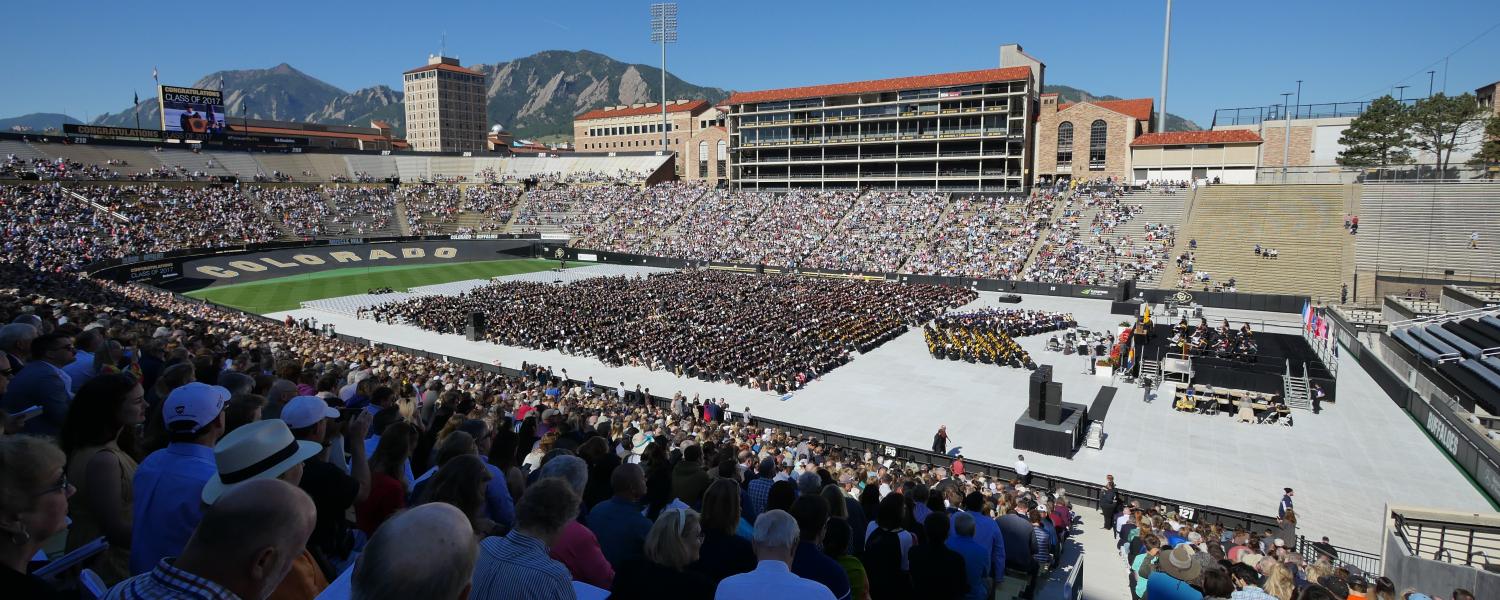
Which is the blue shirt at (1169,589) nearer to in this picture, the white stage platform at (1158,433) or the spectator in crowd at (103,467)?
the spectator in crowd at (103,467)

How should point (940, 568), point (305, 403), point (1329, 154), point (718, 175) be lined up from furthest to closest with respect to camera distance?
point (718, 175) → point (1329, 154) → point (940, 568) → point (305, 403)

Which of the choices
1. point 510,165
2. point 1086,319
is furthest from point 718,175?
point 1086,319

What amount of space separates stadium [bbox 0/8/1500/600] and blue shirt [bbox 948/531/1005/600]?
3.36ft

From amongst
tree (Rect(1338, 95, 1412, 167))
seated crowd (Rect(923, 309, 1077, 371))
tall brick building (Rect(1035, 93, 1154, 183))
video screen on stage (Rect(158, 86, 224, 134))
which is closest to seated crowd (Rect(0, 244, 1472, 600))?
seated crowd (Rect(923, 309, 1077, 371))

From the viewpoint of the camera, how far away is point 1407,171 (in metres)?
48.1

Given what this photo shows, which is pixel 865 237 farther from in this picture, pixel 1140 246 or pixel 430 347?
pixel 430 347

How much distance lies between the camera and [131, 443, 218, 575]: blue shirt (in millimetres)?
3613

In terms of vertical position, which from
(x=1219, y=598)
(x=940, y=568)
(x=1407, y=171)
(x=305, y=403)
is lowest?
(x=1219, y=598)

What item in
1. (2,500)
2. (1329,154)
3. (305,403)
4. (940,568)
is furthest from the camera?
(1329,154)

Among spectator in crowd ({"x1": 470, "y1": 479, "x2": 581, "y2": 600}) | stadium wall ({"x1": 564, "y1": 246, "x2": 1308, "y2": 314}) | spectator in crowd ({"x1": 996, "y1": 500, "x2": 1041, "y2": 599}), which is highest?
spectator in crowd ({"x1": 470, "y1": 479, "x2": 581, "y2": 600})

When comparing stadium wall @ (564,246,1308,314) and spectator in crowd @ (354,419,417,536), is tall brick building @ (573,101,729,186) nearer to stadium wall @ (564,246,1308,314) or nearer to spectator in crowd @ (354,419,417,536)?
stadium wall @ (564,246,1308,314)

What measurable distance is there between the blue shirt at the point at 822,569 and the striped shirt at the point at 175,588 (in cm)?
303

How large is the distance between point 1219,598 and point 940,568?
2.43 meters

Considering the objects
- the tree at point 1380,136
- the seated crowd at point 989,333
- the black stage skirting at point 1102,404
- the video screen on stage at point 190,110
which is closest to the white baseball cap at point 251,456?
the black stage skirting at point 1102,404
